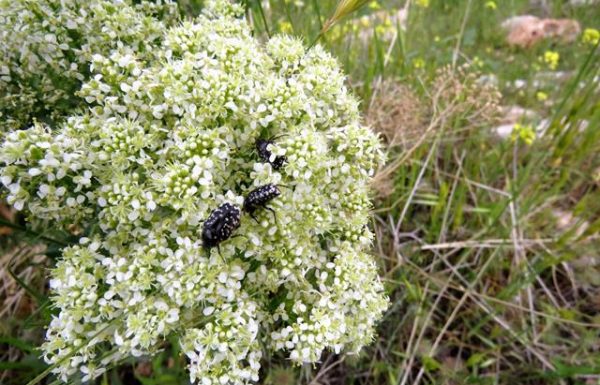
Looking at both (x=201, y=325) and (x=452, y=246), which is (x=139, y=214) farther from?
(x=452, y=246)

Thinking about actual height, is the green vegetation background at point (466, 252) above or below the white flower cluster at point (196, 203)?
below

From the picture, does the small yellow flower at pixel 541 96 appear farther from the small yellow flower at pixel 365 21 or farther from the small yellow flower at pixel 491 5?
the small yellow flower at pixel 365 21

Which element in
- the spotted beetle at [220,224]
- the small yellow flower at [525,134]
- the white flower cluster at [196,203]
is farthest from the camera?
the small yellow flower at [525,134]

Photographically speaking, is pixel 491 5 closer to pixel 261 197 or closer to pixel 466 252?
pixel 466 252

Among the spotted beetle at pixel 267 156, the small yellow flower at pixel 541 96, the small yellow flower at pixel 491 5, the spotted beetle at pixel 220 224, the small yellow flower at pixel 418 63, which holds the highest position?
the small yellow flower at pixel 491 5

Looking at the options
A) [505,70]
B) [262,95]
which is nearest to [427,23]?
[505,70]

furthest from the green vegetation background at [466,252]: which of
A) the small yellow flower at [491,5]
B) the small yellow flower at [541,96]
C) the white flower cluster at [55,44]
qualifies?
the small yellow flower at [491,5]

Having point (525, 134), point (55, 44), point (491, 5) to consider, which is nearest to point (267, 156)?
point (55, 44)
